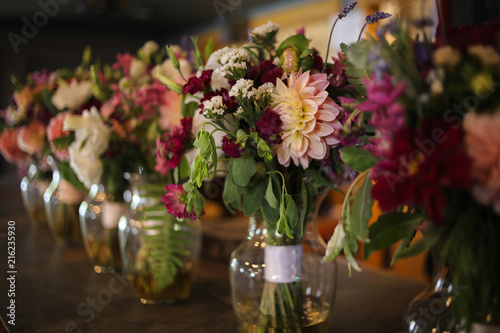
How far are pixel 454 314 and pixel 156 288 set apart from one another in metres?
0.66

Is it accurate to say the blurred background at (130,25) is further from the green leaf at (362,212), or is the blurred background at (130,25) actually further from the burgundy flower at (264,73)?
the green leaf at (362,212)

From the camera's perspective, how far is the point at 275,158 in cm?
70

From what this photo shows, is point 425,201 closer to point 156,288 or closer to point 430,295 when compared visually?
point 430,295

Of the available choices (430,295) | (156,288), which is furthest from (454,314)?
(156,288)

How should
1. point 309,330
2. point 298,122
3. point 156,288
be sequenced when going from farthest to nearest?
1. point 156,288
2. point 309,330
3. point 298,122

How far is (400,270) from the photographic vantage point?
305 centimetres

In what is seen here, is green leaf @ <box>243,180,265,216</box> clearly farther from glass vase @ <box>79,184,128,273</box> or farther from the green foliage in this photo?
glass vase @ <box>79,184,128,273</box>

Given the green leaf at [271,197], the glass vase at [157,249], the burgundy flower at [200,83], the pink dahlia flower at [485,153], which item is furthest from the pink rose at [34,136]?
the pink dahlia flower at [485,153]

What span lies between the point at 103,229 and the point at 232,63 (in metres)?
0.79

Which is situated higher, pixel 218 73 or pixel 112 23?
pixel 112 23

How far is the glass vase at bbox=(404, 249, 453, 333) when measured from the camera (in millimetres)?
609

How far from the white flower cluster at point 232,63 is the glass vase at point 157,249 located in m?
0.45

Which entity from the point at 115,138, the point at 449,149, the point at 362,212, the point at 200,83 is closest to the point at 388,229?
the point at 362,212

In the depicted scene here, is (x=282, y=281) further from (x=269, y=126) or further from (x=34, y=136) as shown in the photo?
(x=34, y=136)
